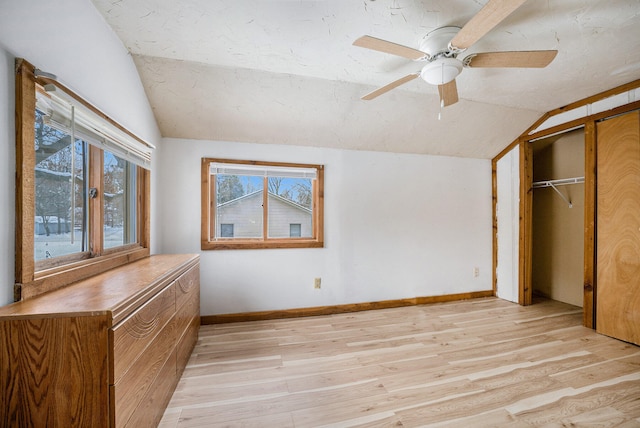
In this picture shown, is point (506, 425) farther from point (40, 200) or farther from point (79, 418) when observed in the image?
point (40, 200)

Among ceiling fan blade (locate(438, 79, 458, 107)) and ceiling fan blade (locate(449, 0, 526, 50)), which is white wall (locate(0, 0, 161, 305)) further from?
ceiling fan blade (locate(438, 79, 458, 107))

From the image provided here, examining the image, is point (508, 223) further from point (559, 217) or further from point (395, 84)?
point (395, 84)

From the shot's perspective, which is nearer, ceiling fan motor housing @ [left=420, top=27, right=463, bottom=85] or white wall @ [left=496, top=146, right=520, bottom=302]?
ceiling fan motor housing @ [left=420, top=27, right=463, bottom=85]

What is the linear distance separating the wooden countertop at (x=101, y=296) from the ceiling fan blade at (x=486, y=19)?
189cm

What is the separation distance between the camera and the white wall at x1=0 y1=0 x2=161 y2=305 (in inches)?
38.8

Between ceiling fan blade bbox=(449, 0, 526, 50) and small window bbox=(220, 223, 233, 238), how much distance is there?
8.35ft

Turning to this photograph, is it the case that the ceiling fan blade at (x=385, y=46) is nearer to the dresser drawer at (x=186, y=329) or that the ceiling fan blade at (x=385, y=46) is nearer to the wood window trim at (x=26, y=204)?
the wood window trim at (x=26, y=204)

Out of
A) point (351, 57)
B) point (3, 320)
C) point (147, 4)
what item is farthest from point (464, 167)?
point (3, 320)

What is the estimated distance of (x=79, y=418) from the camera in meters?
0.89

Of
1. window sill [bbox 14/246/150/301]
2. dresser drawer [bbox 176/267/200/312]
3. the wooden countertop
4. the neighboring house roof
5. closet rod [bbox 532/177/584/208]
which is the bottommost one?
dresser drawer [bbox 176/267/200/312]

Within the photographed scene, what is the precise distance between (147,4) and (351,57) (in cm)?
132

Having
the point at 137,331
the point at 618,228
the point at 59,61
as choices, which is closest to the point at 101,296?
the point at 137,331

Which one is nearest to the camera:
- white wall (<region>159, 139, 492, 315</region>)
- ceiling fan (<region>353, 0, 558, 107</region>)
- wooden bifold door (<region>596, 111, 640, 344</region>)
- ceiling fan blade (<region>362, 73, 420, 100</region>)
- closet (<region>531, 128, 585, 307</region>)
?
ceiling fan (<region>353, 0, 558, 107</region>)

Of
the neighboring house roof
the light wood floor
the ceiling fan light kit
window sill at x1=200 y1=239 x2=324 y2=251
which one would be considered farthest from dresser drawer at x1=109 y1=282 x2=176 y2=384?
the ceiling fan light kit
